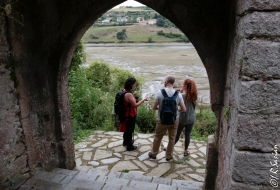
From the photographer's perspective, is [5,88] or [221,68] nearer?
[221,68]

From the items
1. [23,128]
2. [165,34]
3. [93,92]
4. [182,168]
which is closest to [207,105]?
[93,92]

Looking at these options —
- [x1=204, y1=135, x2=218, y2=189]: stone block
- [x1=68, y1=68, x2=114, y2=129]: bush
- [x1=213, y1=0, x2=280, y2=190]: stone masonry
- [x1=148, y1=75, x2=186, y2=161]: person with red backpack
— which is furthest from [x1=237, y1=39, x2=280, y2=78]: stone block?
[x1=68, y1=68, x2=114, y2=129]: bush

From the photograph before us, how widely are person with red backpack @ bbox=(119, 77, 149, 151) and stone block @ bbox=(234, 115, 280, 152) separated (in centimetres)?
278

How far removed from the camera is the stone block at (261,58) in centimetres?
144

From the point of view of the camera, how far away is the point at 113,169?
162 inches

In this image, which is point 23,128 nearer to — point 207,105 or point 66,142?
point 66,142

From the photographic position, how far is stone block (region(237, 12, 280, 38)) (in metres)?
1.42

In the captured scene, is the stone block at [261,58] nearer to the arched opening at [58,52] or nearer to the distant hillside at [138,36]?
the arched opening at [58,52]

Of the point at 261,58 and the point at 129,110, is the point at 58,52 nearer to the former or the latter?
the point at 129,110

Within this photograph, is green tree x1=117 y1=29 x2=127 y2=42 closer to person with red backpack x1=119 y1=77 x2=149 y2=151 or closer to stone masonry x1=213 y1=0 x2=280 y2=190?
person with red backpack x1=119 y1=77 x2=149 y2=151

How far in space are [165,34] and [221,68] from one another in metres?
44.5

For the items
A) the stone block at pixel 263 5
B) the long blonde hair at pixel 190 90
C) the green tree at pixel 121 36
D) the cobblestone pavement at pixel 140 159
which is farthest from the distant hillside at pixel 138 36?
the stone block at pixel 263 5

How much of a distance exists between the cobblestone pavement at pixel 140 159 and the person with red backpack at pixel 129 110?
28cm

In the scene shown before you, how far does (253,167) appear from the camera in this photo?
5.13ft
